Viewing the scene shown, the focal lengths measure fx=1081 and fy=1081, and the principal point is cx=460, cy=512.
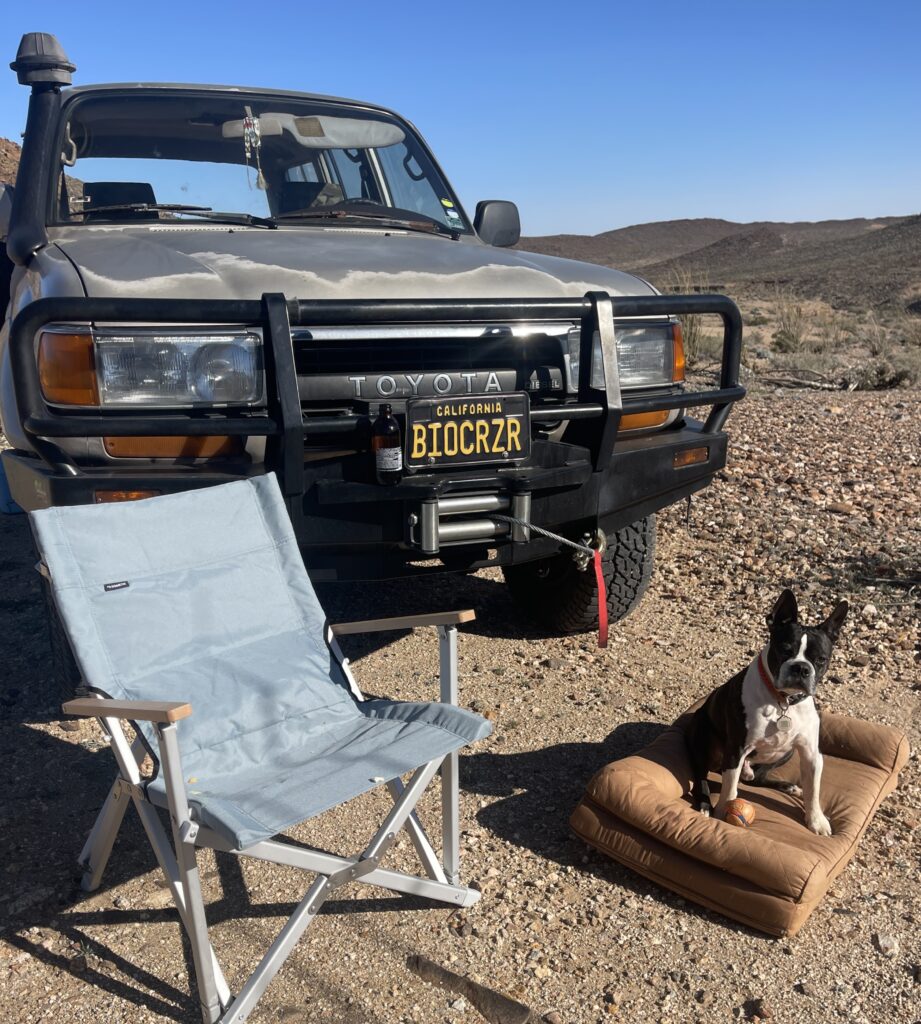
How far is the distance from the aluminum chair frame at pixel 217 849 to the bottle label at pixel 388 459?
20.6 inches

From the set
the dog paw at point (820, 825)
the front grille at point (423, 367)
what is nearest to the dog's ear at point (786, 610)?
the dog paw at point (820, 825)

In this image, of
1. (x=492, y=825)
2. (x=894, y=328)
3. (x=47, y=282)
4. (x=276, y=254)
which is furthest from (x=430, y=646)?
(x=894, y=328)

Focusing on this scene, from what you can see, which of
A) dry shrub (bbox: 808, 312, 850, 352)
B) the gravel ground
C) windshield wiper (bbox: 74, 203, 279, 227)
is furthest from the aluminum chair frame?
dry shrub (bbox: 808, 312, 850, 352)

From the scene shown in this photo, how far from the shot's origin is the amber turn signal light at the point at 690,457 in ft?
12.6

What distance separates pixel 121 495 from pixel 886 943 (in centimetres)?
235

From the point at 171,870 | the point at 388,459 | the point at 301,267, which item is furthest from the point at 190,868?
the point at 301,267

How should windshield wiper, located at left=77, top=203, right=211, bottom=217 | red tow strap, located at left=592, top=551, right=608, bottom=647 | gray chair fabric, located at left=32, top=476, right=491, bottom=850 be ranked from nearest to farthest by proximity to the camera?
1. gray chair fabric, located at left=32, top=476, right=491, bottom=850
2. red tow strap, located at left=592, top=551, right=608, bottom=647
3. windshield wiper, located at left=77, top=203, right=211, bottom=217

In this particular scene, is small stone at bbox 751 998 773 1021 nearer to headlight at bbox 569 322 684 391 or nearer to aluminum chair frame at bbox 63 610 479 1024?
aluminum chair frame at bbox 63 610 479 1024

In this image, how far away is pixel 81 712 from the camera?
250 centimetres

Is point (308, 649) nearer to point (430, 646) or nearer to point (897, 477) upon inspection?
point (430, 646)

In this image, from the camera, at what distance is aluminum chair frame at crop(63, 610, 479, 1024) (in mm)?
2332

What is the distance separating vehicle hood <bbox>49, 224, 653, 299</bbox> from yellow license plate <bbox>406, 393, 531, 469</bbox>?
1.44 ft

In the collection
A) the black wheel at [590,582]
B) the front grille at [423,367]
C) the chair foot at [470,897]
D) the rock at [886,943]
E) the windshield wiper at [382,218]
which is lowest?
the rock at [886,943]

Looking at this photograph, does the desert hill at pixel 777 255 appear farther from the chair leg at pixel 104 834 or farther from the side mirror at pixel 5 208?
the chair leg at pixel 104 834
